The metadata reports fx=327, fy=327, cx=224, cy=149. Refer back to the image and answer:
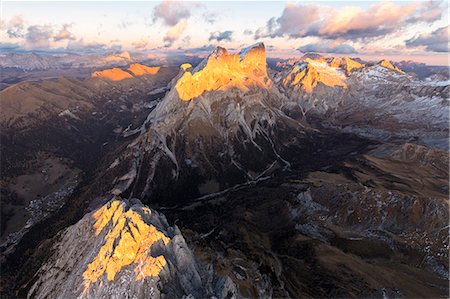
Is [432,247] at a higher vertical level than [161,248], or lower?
lower

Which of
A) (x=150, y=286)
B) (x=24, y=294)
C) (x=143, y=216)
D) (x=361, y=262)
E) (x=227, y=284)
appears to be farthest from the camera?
(x=361, y=262)

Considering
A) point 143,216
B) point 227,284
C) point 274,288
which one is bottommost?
point 274,288

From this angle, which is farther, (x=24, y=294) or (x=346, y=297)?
(x=24, y=294)

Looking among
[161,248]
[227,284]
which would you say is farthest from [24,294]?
[227,284]

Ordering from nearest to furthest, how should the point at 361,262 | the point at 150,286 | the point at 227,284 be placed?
the point at 150,286 < the point at 227,284 < the point at 361,262

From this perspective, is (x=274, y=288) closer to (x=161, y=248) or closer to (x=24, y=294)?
(x=161, y=248)

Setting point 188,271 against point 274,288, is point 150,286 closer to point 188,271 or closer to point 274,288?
point 188,271
